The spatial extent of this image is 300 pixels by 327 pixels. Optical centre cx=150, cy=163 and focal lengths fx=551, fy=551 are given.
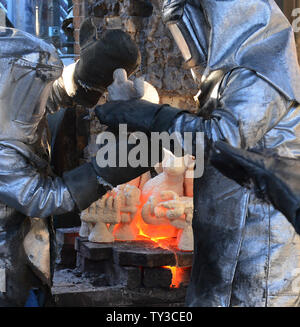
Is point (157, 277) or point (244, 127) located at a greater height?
point (244, 127)

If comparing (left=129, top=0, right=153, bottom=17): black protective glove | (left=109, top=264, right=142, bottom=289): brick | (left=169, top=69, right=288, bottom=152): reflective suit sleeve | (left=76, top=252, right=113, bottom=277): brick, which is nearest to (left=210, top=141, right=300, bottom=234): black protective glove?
(left=169, top=69, right=288, bottom=152): reflective suit sleeve

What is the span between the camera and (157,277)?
3.79 meters

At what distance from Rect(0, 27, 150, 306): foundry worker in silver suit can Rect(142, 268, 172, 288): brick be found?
1.43 m

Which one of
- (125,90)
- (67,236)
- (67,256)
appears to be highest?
(125,90)

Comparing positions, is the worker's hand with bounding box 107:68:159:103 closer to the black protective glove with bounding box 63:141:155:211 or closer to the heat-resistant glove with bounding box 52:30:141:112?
the black protective glove with bounding box 63:141:155:211

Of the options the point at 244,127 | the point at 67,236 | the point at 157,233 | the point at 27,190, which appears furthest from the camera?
the point at 67,236

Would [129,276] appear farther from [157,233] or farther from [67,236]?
[67,236]

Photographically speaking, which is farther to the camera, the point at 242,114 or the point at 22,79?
the point at 22,79

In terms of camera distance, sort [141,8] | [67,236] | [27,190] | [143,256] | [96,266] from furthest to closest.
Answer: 1. [67,236]
2. [141,8]
3. [96,266]
4. [143,256]
5. [27,190]

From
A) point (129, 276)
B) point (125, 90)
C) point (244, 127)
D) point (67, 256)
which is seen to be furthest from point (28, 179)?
point (67, 256)

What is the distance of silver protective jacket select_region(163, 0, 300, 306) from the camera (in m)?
1.94

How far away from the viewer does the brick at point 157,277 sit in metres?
3.79

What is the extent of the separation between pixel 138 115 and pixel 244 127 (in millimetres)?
406

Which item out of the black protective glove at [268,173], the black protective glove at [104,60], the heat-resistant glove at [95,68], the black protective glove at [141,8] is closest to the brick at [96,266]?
the heat-resistant glove at [95,68]
